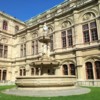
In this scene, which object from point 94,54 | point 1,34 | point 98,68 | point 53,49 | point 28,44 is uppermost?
point 1,34

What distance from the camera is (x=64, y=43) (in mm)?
22203

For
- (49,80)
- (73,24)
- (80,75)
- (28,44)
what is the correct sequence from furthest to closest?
(28,44)
(73,24)
(80,75)
(49,80)

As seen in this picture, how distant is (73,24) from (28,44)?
10.7 meters

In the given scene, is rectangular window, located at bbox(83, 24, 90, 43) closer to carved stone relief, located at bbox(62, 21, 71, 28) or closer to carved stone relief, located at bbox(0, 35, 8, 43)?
carved stone relief, located at bbox(62, 21, 71, 28)

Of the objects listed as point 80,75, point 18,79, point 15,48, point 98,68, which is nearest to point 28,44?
point 15,48

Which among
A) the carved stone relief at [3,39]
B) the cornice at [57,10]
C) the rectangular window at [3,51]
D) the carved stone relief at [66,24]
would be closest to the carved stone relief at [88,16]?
the cornice at [57,10]

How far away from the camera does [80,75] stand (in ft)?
61.3

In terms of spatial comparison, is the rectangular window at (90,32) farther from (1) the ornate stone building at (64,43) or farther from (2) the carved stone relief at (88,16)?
(2) the carved stone relief at (88,16)

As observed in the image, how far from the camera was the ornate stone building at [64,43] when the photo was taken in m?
18.7

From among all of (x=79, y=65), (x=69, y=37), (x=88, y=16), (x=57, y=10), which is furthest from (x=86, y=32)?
(x=57, y=10)

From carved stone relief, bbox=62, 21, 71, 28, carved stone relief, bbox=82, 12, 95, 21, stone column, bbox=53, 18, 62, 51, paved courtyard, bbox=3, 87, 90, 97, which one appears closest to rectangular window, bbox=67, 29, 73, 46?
carved stone relief, bbox=62, 21, 71, 28

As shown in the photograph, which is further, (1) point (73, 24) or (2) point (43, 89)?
(1) point (73, 24)

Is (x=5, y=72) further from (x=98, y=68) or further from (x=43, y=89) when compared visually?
(x=43, y=89)

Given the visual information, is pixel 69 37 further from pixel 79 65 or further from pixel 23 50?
pixel 23 50
